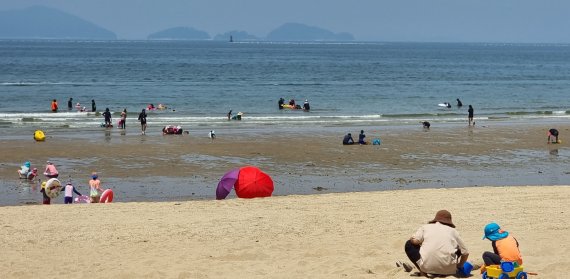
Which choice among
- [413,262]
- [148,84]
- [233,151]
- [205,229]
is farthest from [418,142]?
[148,84]

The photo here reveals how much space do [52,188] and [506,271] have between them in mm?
11877

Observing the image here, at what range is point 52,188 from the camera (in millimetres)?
18781

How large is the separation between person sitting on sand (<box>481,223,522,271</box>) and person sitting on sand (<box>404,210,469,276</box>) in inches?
14.7

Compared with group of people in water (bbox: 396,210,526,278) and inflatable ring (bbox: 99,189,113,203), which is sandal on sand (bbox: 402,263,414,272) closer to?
group of people in water (bbox: 396,210,526,278)

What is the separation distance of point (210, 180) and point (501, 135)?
1764 centimetres

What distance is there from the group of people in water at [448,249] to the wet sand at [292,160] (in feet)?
33.6

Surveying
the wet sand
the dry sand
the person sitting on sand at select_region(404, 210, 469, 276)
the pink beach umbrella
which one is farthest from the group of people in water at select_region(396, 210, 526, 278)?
the wet sand

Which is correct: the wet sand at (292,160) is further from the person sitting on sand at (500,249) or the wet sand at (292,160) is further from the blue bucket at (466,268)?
the person sitting on sand at (500,249)

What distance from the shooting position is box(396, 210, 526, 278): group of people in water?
421 inches

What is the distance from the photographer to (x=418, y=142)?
1302 inches

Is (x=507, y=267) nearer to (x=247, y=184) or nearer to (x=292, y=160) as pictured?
(x=247, y=184)

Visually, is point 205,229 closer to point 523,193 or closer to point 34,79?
point 523,193

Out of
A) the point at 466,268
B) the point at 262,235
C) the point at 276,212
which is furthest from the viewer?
the point at 276,212

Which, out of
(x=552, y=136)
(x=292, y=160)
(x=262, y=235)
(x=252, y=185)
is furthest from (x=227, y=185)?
(x=552, y=136)
